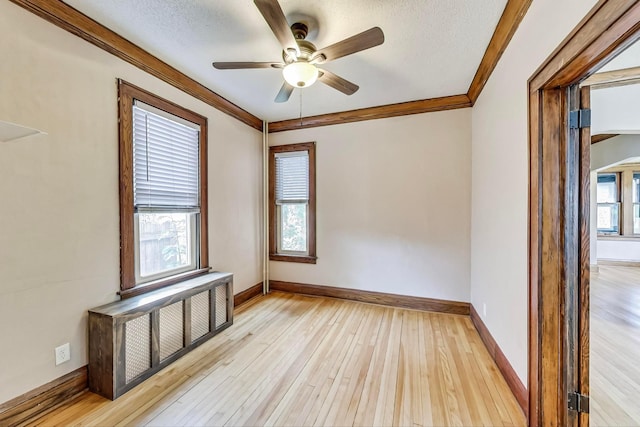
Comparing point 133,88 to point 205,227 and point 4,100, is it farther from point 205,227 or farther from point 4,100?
point 205,227

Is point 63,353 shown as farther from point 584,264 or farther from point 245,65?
point 584,264

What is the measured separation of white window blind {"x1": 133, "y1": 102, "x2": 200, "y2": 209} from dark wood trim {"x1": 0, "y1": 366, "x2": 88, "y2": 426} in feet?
Answer: 4.15

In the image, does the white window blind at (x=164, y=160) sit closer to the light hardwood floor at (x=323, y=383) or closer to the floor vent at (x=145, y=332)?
the floor vent at (x=145, y=332)

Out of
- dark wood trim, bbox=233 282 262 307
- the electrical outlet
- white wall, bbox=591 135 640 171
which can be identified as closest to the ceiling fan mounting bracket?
the electrical outlet

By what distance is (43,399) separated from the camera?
162 centimetres

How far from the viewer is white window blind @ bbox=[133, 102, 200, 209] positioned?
7.39 feet

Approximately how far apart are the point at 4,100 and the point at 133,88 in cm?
83

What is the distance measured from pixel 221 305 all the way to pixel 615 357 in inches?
140

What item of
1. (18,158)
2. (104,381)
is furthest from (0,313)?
(18,158)

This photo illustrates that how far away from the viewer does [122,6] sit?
1733 millimetres

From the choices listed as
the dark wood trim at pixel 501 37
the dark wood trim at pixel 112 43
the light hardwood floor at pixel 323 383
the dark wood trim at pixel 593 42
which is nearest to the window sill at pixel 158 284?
the light hardwood floor at pixel 323 383

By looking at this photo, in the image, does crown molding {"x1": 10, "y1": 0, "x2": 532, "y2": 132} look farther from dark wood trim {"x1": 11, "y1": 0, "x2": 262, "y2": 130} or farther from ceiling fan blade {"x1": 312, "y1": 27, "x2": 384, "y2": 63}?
ceiling fan blade {"x1": 312, "y1": 27, "x2": 384, "y2": 63}

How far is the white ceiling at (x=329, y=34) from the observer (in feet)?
5.66

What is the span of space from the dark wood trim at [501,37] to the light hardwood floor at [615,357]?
2491mm
